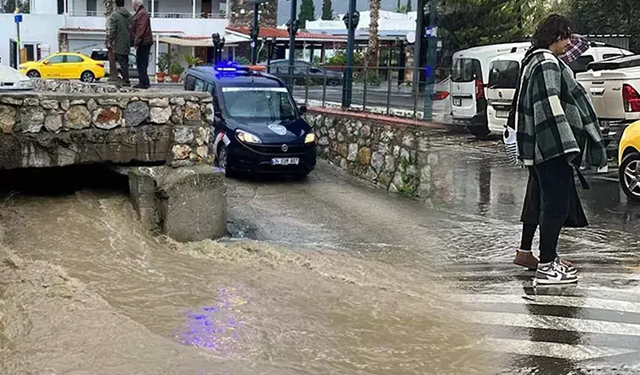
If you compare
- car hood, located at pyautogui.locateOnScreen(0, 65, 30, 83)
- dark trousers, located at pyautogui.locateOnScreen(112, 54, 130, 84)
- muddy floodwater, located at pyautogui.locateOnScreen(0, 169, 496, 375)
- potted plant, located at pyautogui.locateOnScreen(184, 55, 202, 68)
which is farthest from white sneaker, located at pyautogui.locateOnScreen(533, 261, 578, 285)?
potted plant, located at pyautogui.locateOnScreen(184, 55, 202, 68)

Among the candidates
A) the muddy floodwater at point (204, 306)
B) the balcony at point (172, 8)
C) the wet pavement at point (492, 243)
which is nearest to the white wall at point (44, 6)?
the balcony at point (172, 8)

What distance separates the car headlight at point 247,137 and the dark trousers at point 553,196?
7.33 metres

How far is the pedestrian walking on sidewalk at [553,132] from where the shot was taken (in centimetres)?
581

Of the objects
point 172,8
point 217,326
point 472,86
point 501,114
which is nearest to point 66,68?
point 172,8

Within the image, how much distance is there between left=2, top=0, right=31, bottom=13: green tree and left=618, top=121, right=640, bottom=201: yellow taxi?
47.2 m

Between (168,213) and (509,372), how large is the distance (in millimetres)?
4555

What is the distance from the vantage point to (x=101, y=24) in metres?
46.2

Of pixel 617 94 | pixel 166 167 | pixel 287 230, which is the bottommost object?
pixel 287 230

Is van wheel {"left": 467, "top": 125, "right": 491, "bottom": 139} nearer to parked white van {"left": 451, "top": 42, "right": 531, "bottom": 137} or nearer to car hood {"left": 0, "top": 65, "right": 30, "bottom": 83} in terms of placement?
parked white van {"left": 451, "top": 42, "right": 531, "bottom": 137}

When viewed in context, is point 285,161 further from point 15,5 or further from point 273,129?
point 15,5

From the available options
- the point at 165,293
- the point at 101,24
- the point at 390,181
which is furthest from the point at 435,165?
the point at 101,24

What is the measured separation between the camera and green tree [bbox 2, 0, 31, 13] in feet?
170

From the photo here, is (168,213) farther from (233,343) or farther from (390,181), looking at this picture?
(390,181)

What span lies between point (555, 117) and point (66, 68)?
33.6 m
